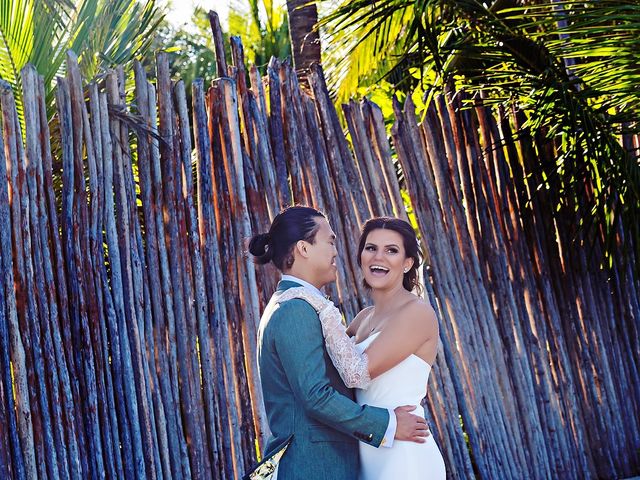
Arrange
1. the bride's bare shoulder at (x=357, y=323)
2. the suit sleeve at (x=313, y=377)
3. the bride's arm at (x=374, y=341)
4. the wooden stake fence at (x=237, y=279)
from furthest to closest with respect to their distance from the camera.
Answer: the wooden stake fence at (x=237, y=279) < the bride's bare shoulder at (x=357, y=323) < the bride's arm at (x=374, y=341) < the suit sleeve at (x=313, y=377)

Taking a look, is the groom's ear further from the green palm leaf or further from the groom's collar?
the green palm leaf

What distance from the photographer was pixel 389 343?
3.38m

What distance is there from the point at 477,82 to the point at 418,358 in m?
3.66

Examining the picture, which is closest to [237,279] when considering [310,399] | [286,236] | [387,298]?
[387,298]

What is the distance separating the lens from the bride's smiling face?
363 cm

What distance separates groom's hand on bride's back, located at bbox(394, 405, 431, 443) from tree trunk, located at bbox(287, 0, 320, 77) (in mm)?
4570

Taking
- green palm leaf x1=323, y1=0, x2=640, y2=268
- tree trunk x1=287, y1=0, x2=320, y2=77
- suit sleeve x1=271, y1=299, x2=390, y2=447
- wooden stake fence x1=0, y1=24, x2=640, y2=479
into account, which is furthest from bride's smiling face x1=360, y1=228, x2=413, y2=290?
tree trunk x1=287, y1=0, x2=320, y2=77

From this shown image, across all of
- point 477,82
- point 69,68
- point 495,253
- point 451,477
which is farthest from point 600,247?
point 69,68

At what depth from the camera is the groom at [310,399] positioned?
308 centimetres

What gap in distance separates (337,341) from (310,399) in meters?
0.22

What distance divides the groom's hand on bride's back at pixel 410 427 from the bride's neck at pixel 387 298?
450 millimetres

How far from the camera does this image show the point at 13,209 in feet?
14.2

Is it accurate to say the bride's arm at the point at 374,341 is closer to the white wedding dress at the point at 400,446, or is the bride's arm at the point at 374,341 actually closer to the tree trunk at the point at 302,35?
the white wedding dress at the point at 400,446

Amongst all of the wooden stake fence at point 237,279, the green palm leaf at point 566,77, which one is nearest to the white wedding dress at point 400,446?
the wooden stake fence at point 237,279
